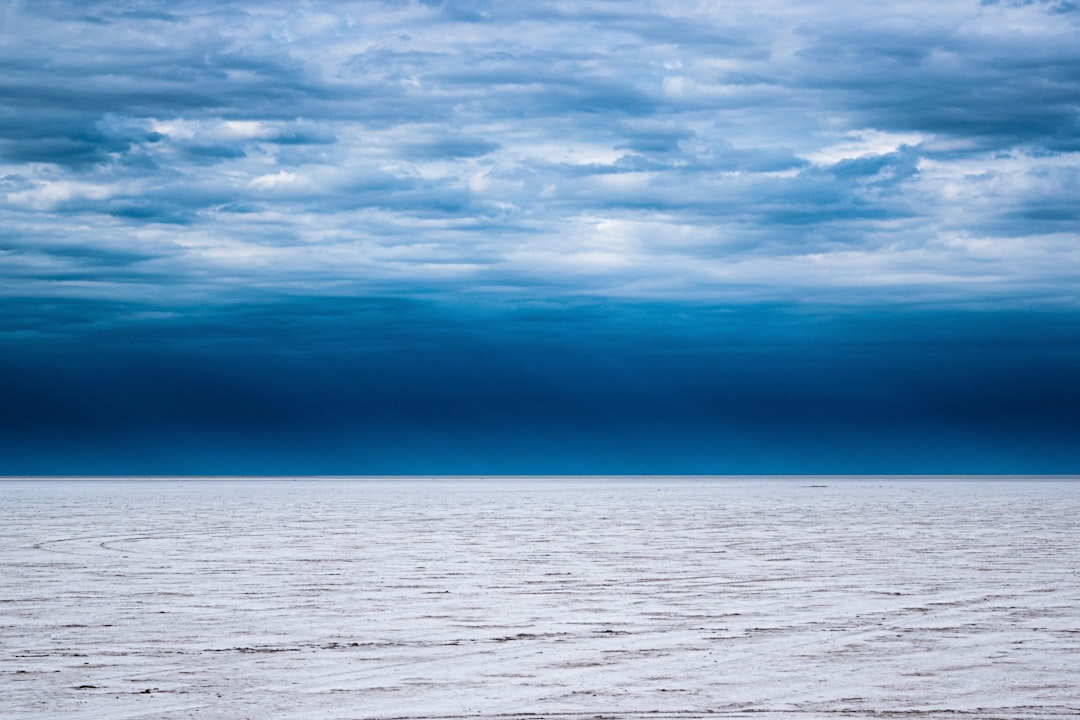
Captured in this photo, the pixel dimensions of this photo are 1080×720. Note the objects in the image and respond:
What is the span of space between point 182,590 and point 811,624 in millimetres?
5834

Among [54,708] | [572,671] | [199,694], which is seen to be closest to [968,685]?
[572,671]

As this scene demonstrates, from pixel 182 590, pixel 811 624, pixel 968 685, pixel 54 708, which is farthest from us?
pixel 182 590

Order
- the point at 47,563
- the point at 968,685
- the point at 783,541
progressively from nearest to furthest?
1. the point at 968,685
2. the point at 47,563
3. the point at 783,541

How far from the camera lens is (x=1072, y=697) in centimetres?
647

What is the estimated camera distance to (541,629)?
902cm

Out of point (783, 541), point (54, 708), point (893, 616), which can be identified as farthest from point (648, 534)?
point (54, 708)

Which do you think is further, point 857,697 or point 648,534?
point 648,534

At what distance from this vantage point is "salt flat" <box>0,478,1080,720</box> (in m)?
6.50

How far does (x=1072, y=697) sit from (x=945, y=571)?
23.6 ft

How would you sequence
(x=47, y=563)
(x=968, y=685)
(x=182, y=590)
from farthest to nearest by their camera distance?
(x=47, y=563) < (x=182, y=590) < (x=968, y=685)

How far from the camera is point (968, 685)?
6.80 meters

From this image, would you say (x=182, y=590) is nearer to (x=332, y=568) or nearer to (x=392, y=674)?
(x=332, y=568)

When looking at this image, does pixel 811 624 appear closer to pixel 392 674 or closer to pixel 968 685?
pixel 968 685

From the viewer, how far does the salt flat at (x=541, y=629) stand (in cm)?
650
